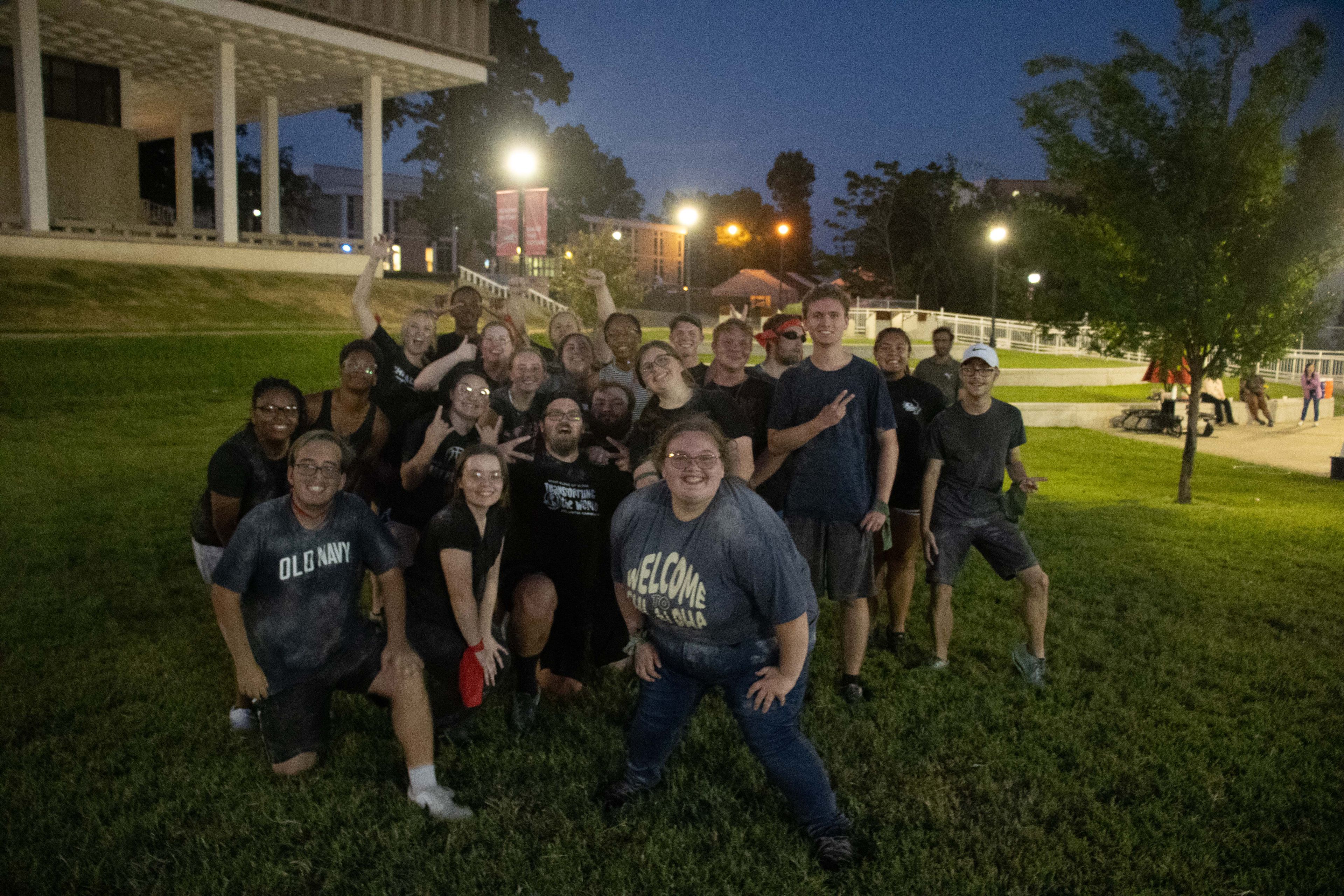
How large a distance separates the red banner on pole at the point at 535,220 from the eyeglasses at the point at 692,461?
15609 mm

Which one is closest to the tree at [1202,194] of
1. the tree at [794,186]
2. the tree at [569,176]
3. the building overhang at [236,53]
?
the building overhang at [236,53]

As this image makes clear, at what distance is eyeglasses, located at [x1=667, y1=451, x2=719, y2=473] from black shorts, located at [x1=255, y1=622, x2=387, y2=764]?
67.4 inches

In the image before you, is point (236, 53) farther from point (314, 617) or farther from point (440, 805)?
point (440, 805)

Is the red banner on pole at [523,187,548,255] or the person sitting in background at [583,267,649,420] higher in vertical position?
the red banner on pole at [523,187,548,255]

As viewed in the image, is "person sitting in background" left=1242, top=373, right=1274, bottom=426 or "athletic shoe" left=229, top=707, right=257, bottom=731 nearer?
"athletic shoe" left=229, top=707, right=257, bottom=731

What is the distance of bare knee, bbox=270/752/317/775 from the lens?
3908mm

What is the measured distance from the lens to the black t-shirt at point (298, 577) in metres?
3.57

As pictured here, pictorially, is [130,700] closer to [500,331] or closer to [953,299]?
[500,331]

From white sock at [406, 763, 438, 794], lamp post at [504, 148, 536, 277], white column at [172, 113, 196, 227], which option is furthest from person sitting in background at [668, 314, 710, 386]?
white column at [172, 113, 196, 227]

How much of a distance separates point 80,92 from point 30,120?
7.55 metres

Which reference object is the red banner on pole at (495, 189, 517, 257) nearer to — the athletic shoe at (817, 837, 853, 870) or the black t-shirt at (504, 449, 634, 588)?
the black t-shirt at (504, 449, 634, 588)

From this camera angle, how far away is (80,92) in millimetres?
30453

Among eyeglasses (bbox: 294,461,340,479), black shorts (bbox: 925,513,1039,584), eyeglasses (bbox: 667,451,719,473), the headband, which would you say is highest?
the headband

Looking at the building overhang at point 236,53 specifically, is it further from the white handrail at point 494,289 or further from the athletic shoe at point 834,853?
the athletic shoe at point 834,853
